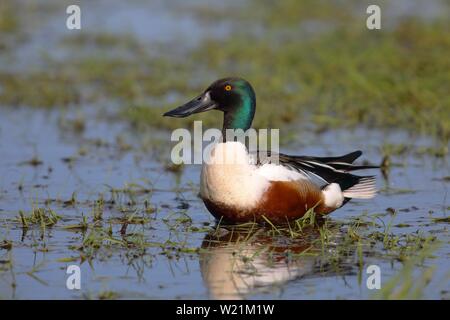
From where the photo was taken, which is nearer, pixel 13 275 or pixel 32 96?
pixel 13 275

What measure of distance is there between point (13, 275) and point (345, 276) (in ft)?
5.41

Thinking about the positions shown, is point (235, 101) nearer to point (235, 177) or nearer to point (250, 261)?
point (235, 177)

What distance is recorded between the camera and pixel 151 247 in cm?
550

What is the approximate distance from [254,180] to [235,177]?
0.12 m

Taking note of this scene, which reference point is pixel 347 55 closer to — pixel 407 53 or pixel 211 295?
pixel 407 53

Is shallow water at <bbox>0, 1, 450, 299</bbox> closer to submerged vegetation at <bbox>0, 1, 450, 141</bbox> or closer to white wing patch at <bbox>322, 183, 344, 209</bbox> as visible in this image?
white wing patch at <bbox>322, 183, 344, 209</bbox>

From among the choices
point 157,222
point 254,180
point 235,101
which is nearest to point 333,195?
point 254,180

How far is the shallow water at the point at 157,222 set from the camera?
4.85m

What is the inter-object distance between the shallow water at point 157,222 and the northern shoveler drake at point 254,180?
0.45ft

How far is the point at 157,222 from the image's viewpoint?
6129 millimetres

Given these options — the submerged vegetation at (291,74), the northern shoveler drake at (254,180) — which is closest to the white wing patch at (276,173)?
the northern shoveler drake at (254,180)

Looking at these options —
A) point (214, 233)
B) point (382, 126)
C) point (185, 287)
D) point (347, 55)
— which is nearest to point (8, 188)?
point (214, 233)

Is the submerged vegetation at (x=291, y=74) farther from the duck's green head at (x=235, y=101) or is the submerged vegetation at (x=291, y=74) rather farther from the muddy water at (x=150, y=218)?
the duck's green head at (x=235, y=101)

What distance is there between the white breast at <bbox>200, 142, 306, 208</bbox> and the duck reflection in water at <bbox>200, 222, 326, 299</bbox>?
0.21m
